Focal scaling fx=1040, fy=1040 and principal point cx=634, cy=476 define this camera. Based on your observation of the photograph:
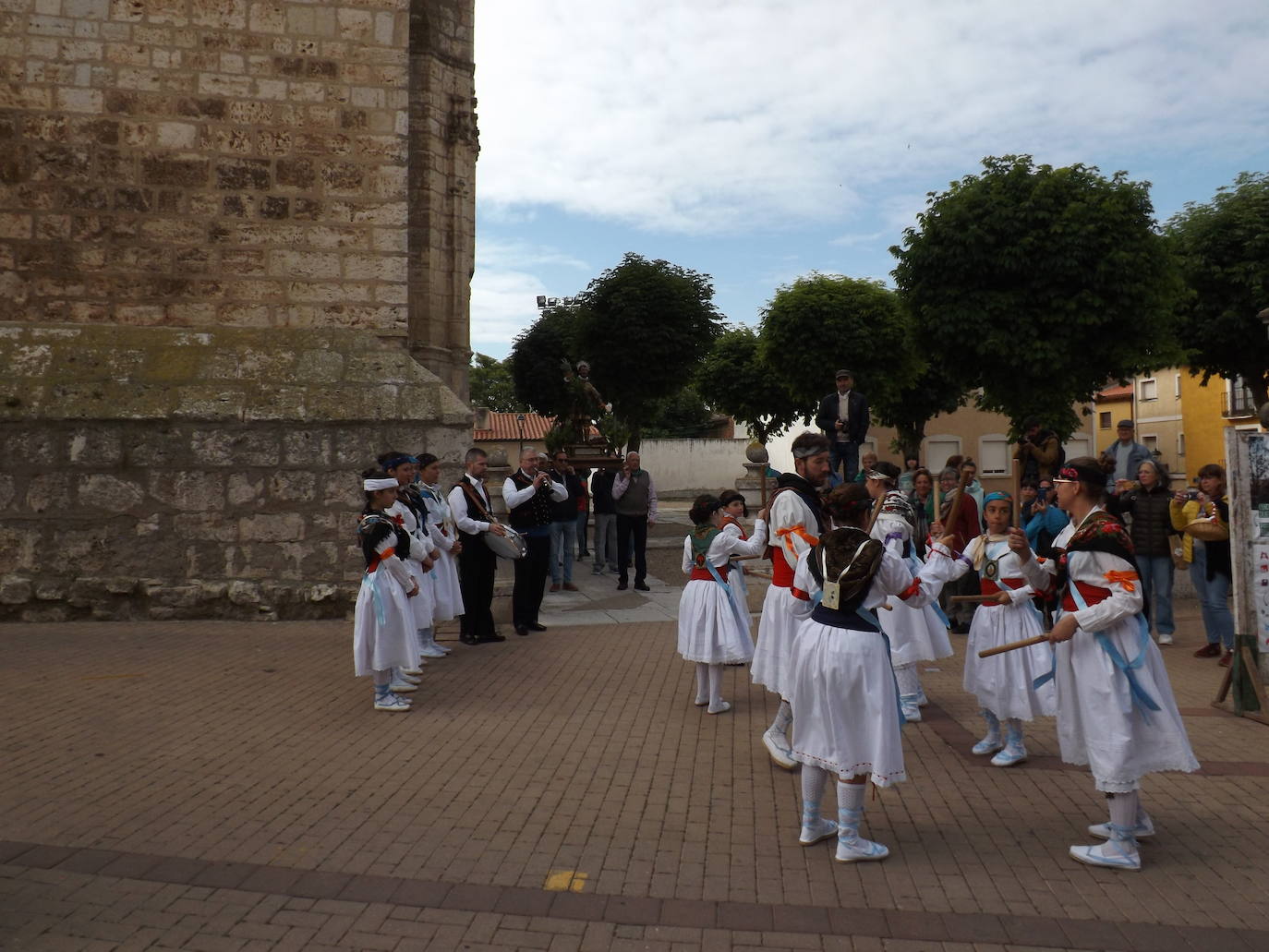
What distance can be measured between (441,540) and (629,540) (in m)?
5.19

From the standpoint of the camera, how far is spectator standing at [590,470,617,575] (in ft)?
50.7

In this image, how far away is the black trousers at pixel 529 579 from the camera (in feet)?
34.9

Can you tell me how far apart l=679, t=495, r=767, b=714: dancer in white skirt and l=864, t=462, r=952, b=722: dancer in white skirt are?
94 cm

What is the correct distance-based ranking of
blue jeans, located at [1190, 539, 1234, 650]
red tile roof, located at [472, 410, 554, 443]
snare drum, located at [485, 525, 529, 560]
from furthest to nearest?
red tile roof, located at [472, 410, 554, 443] → snare drum, located at [485, 525, 529, 560] → blue jeans, located at [1190, 539, 1234, 650]

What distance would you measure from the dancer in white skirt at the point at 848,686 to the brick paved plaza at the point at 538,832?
0.25 metres

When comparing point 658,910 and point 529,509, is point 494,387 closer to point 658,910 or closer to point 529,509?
point 529,509

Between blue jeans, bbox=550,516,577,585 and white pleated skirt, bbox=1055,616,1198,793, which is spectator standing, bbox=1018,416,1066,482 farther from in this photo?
blue jeans, bbox=550,516,577,585

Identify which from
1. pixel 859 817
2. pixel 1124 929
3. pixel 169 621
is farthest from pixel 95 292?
pixel 1124 929

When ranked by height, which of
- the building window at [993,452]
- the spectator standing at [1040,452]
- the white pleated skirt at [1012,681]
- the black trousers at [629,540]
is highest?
the building window at [993,452]

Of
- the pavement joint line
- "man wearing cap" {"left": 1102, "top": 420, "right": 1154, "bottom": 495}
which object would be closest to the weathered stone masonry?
the pavement joint line

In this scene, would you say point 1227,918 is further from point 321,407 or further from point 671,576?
point 671,576

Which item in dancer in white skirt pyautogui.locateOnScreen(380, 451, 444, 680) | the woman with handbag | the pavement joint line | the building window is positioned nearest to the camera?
the pavement joint line

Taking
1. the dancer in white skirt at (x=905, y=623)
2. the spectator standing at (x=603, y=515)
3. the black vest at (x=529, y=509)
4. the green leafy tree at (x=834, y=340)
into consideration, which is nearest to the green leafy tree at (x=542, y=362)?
the green leafy tree at (x=834, y=340)

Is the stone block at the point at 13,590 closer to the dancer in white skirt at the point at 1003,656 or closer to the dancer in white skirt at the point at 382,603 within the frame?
the dancer in white skirt at the point at 382,603
